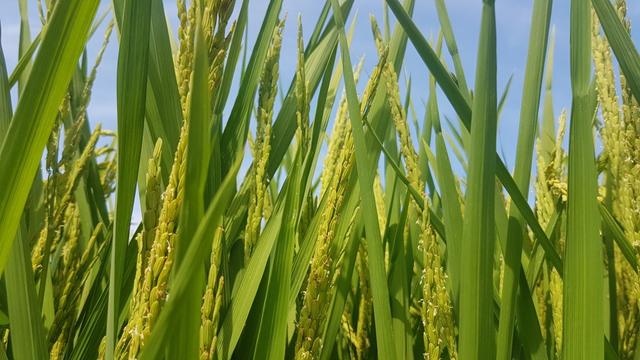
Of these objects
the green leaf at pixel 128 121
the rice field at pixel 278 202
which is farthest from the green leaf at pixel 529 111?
the green leaf at pixel 128 121

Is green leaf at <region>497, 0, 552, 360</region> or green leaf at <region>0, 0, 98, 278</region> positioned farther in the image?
green leaf at <region>497, 0, 552, 360</region>

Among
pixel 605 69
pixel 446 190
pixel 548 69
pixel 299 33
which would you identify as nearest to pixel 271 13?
pixel 299 33

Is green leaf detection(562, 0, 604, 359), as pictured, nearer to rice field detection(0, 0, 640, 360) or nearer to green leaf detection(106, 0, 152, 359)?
rice field detection(0, 0, 640, 360)

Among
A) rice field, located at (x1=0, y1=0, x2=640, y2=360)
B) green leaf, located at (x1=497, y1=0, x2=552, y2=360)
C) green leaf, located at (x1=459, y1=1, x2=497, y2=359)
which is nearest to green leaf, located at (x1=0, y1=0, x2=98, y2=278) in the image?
rice field, located at (x1=0, y1=0, x2=640, y2=360)

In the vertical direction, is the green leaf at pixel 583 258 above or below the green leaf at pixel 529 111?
below

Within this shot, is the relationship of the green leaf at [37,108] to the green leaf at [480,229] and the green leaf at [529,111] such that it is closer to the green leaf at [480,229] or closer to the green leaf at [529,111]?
the green leaf at [480,229]

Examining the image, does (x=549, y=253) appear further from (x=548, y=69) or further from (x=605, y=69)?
(x=548, y=69)

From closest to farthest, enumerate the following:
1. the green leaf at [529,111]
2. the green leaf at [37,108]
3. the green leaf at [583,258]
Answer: the green leaf at [37,108] → the green leaf at [583,258] → the green leaf at [529,111]

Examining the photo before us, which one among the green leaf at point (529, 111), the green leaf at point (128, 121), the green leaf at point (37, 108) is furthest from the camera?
the green leaf at point (529, 111)

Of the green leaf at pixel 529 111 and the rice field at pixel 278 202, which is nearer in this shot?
the rice field at pixel 278 202

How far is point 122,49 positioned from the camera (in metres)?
0.59

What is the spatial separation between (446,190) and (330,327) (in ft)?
0.87

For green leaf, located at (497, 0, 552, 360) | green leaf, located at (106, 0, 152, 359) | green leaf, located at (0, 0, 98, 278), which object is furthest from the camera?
green leaf, located at (497, 0, 552, 360)

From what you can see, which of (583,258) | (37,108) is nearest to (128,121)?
(37,108)
